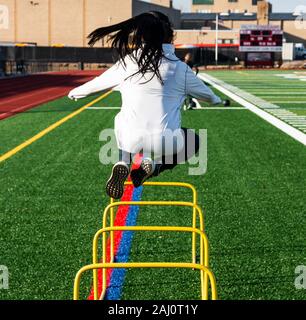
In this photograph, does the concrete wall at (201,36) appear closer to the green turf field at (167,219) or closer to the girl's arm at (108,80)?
the green turf field at (167,219)

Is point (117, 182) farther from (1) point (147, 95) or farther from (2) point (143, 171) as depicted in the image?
(1) point (147, 95)

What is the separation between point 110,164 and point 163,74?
7.48 m

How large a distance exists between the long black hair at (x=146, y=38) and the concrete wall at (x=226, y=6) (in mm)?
149774

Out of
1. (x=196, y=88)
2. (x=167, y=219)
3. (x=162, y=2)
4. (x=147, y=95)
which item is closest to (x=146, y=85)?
(x=147, y=95)

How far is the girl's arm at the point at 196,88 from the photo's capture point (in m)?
4.94

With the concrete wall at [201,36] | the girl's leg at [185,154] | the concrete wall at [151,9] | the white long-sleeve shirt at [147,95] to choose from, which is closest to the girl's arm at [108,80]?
the white long-sleeve shirt at [147,95]

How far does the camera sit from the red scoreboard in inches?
3118

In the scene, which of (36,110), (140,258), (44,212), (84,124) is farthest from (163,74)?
(36,110)

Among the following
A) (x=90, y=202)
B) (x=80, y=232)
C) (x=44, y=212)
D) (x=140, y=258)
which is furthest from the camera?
(x=90, y=202)

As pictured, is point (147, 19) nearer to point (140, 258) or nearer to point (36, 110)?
point (140, 258)

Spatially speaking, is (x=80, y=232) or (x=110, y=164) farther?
(x=110, y=164)
